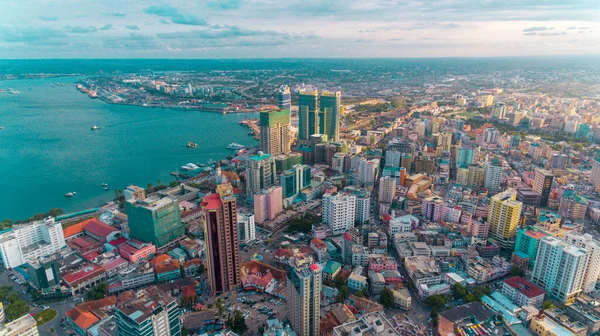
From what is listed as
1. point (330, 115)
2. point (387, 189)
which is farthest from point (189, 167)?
point (387, 189)

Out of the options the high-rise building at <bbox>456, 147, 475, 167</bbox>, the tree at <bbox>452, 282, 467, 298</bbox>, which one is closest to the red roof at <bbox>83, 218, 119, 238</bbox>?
the tree at <bbox>452, 282, 467, 298</bbox>

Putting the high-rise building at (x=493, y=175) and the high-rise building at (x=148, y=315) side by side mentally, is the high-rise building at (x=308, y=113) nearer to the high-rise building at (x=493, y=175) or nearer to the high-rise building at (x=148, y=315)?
the high-rise building at (x=493, y=175)

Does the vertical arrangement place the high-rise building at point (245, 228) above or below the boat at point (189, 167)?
above

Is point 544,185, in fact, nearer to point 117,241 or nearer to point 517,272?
point 517,272

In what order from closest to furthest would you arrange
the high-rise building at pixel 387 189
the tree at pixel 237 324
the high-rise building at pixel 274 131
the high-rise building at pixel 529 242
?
the tree at pixel 237 324 < the high-rise building at pixel 529 242 < the high-rise building at pixel 387 189 < the high-rise building at pixel 274 131

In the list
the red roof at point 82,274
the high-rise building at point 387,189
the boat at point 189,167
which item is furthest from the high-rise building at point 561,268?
the boat at point 189,167

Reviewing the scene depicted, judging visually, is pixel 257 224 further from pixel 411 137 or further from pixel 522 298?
pixel 411 137
